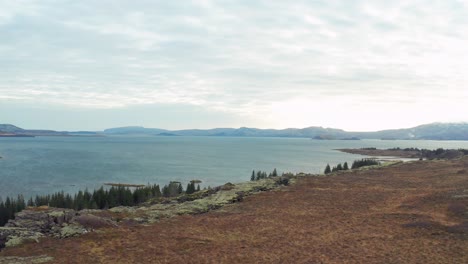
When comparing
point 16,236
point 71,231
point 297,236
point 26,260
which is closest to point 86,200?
point 71,231

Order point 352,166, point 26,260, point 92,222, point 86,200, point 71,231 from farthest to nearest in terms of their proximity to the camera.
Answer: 1. point 352,166
2. point 86,200
3. point 92,222
4. point 71,231
5. point 26,260

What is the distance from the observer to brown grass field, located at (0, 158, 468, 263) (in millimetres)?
16625

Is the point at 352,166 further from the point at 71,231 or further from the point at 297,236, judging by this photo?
the point at 71,231

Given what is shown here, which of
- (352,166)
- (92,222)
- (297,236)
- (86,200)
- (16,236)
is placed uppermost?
(92,222)

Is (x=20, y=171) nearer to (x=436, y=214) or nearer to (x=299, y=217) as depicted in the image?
(x=299, y=217)

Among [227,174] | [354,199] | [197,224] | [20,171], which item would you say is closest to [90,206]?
[197,224]

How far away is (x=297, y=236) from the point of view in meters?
20.1

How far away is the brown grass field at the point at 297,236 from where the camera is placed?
655 inches

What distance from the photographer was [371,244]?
18.3 m

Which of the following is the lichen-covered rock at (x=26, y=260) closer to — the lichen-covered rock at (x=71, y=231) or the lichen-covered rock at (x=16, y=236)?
the lichen-covered rock at (x=16, y=236)

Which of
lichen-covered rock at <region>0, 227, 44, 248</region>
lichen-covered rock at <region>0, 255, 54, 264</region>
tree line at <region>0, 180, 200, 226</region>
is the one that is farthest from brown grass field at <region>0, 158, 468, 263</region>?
tree line at <region>0, 180, 200, 226</region>

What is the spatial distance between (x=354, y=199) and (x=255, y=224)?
12.1m

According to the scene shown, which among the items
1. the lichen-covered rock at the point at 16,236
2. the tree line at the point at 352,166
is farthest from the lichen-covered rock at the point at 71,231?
the tree line at the point at 352,166

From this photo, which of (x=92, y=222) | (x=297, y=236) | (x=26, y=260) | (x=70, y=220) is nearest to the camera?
(x=26, y=260)
